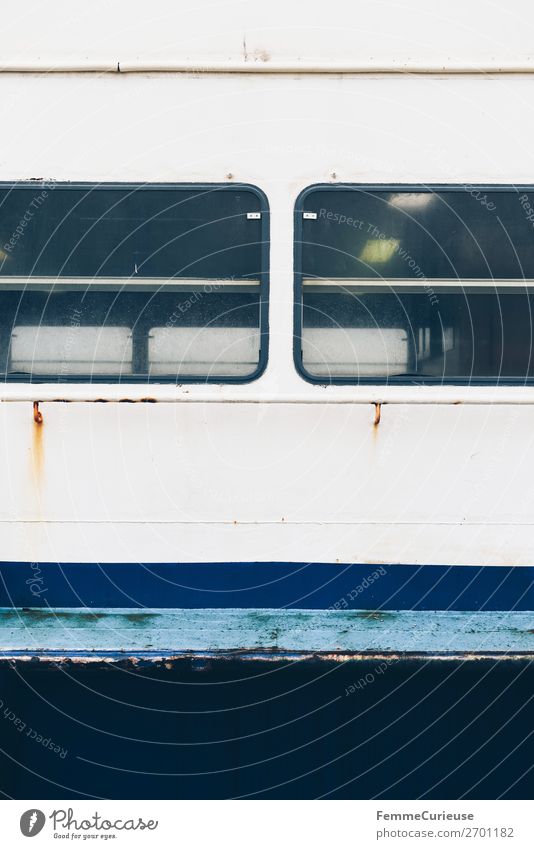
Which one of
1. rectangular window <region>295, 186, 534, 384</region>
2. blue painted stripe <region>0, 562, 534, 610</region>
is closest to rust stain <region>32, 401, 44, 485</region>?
blue painted stripe <region>0, 562, 534, 610</region>

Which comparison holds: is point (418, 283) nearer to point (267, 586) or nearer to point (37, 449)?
point (267, 586)

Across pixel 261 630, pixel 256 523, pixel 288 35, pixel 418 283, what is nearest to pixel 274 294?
pixel 418 283

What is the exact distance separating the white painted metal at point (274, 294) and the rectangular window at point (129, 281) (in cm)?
7

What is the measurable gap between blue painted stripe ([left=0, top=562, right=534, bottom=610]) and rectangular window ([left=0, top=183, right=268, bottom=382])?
63 cm

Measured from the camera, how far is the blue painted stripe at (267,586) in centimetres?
243

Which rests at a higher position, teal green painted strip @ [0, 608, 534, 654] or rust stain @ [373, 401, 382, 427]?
rust stain @ [373, 401, 382, 427]

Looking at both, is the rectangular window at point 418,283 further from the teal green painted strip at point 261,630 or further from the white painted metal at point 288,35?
the teal green painted strip at point 261,630

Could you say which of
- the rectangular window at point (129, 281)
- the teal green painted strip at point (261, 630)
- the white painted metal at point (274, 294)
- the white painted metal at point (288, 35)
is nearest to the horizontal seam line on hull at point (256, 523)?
the white painted metal at point (274, 294)

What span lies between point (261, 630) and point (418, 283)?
120 centimetres

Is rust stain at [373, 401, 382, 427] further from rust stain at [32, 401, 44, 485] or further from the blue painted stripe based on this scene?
rust stain at [32, 401, 44, 485]

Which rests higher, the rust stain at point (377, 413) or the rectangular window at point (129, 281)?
the rectangular window at point (129, 281)

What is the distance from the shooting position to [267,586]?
7.97 feet

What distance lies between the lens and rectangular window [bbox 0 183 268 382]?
2.46 meters
